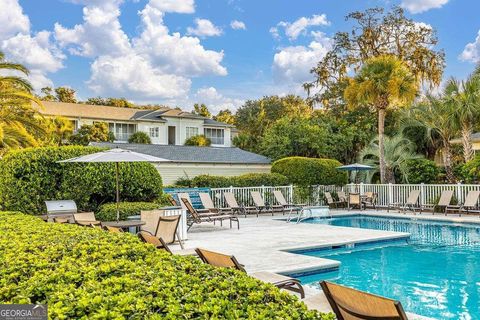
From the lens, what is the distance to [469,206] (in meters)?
17.3

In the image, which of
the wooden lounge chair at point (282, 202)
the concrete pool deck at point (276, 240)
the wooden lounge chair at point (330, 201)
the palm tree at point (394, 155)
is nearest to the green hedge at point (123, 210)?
the concrete pool deck at point (276, 240)

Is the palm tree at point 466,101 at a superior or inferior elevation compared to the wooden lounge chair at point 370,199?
superior

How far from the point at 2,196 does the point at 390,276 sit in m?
10.1

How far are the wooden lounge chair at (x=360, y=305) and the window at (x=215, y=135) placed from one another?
4001 cm

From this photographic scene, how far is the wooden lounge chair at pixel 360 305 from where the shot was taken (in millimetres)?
2934

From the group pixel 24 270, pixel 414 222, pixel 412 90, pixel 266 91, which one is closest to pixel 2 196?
pixel 24 270

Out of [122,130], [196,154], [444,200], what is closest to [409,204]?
[444,200]

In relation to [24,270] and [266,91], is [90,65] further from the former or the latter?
[24,270]

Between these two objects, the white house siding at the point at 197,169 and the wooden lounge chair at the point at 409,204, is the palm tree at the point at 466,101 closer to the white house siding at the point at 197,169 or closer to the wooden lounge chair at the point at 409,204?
the wooden lounge chair at the point at 409,204

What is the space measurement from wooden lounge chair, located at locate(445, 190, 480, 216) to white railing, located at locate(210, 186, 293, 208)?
6813 mm

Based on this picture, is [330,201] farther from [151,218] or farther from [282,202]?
[151,218]

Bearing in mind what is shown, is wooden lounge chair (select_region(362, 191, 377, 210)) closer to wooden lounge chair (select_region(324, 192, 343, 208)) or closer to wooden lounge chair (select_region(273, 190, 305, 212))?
wooden lounge chair (select_region(324, 192, 343, 208))

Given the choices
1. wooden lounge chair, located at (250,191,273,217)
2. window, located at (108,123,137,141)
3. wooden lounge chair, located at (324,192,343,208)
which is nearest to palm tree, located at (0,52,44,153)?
wooden lounge chair, located at (250,191,273,217)

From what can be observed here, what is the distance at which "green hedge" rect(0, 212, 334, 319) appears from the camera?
100 inches
